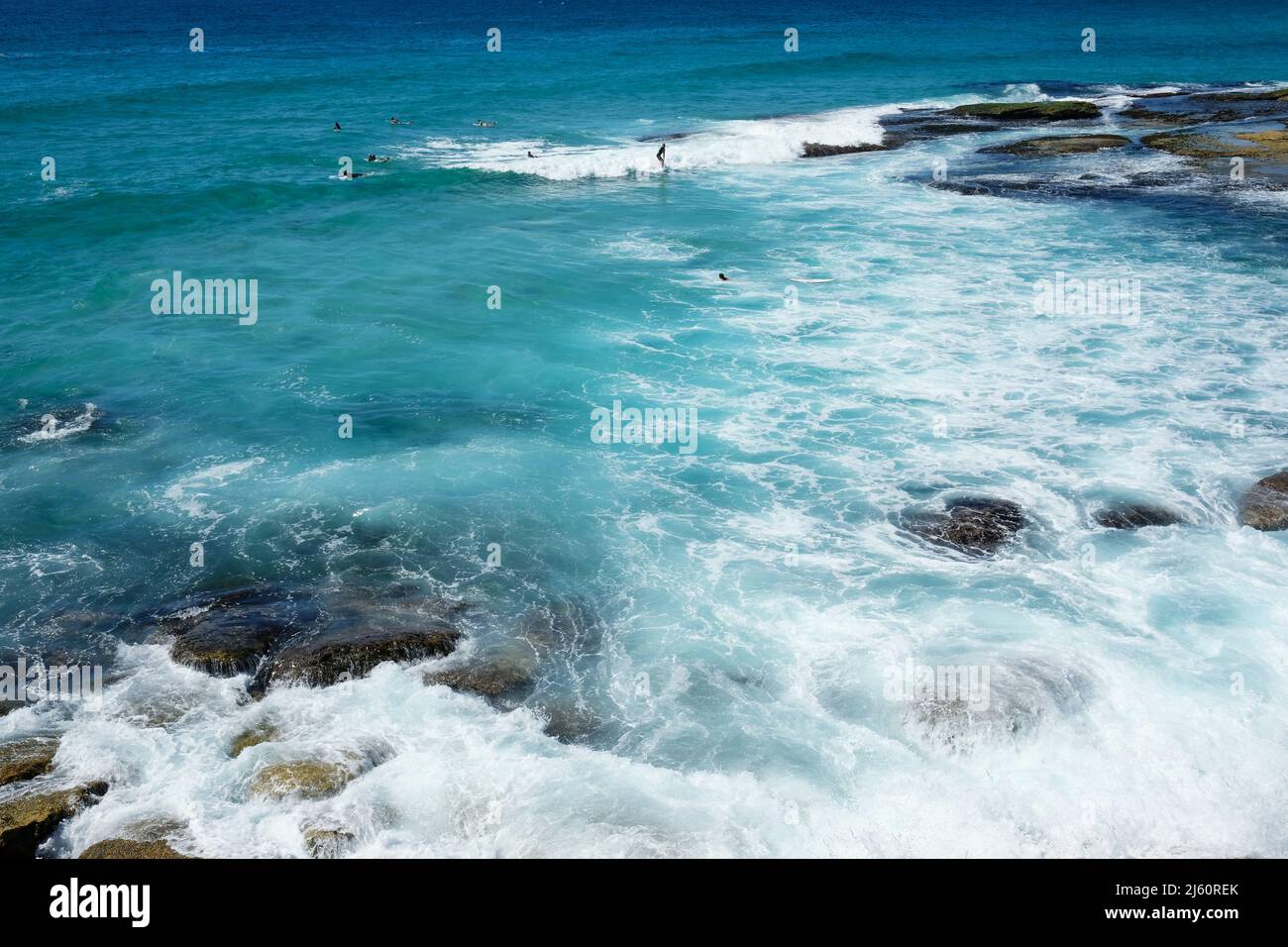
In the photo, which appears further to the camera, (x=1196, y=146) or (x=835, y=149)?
(x=835, y=149)

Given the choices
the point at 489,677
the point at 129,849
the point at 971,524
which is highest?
the point at 971,524

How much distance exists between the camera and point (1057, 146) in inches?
1946

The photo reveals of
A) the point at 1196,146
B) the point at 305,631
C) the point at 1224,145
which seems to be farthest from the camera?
the point at 1196,146

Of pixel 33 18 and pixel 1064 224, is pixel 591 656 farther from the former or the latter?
pixel 33 18

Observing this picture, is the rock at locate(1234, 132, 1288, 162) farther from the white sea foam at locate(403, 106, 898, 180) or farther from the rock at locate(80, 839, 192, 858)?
the rock at locate(80, 839, 192, 858)

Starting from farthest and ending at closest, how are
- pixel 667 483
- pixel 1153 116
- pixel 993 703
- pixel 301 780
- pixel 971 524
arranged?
1. pixel 1153 116
2. pixel 667 483
3. pixel 971 524
4. pixel 993 703
5. pixel 301 780

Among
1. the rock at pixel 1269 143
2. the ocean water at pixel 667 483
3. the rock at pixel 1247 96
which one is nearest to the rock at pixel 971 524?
the ocean water at pixel 667 483

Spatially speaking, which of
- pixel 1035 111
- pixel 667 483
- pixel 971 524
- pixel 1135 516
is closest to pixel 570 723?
pixel 667 483

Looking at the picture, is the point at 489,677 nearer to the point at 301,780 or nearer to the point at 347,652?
the point at 347,652

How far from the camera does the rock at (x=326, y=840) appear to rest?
11797 mm

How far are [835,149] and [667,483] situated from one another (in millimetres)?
37413
